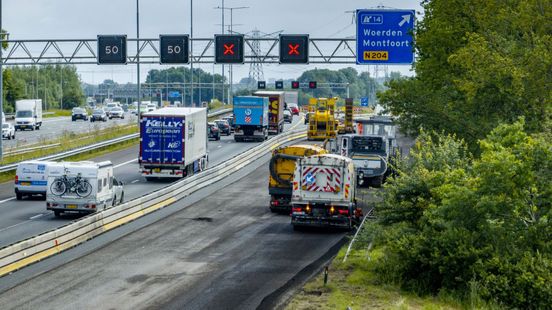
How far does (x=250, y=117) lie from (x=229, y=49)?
22.5m

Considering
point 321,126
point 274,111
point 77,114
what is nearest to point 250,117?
point 321,126

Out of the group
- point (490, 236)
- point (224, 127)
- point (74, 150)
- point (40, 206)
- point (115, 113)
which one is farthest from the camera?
point (115, 113)

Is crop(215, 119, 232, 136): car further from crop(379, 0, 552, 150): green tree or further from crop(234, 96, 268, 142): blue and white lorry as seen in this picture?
crop(379, 0, 552, 150): green tree

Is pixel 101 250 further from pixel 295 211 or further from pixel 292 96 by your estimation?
pixel 292 96

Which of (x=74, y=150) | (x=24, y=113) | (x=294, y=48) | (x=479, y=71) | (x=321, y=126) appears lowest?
(x=74, y=150)

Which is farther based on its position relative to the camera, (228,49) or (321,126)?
(321,126)

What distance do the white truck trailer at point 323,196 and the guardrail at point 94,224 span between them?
6.64 metres

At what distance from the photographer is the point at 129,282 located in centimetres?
2416

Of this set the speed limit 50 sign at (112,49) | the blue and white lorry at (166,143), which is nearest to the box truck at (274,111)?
the speed limit 50 sign at (112,49)

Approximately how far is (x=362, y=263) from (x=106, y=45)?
30275mm

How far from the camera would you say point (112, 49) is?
53.2 meters

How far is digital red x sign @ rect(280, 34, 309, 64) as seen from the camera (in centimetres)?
5128

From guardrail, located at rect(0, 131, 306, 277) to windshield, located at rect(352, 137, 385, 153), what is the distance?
7.89 metres

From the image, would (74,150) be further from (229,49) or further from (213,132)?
(213,132)
